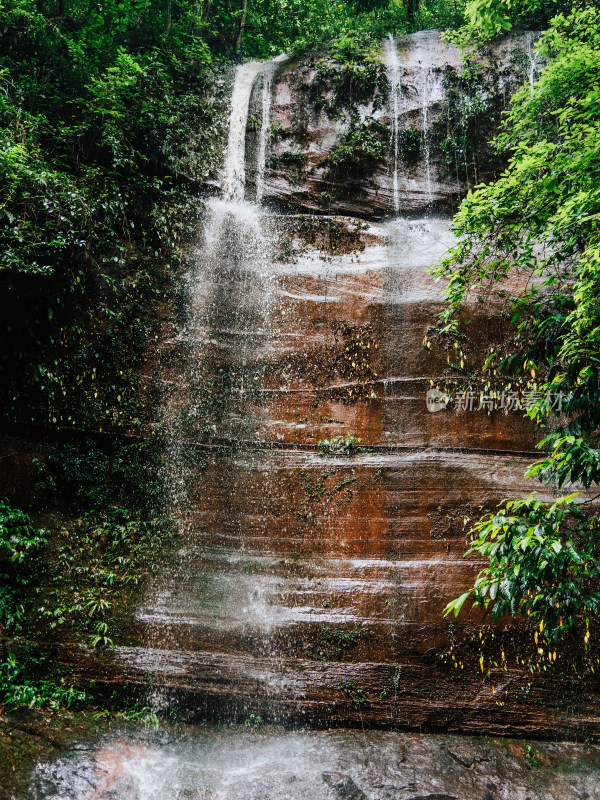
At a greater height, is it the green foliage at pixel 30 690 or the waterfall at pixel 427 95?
the waterfall at pixel 427 95

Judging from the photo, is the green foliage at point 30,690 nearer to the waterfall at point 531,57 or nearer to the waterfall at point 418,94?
the waterfall at point 418,94

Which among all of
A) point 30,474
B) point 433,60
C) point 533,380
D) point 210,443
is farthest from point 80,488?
point 433,60

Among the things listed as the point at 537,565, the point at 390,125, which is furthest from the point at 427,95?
the point at 537,565

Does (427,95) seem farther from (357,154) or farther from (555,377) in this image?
(555,377)

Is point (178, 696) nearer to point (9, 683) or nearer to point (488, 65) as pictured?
point (9, 683)

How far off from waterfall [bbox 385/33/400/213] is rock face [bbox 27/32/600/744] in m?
0.11

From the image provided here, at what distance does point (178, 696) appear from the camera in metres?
5.57

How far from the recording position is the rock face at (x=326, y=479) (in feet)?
18.9

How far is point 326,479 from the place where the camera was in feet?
21.7

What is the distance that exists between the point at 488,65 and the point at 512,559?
8.99 metres
